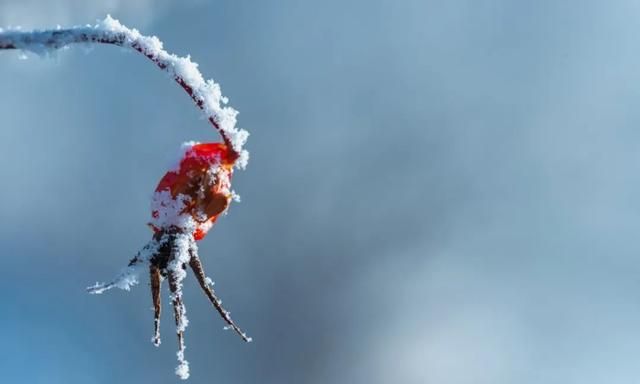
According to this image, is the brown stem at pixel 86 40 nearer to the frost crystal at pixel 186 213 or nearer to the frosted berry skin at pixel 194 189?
the frost crystal at pixel 186 213

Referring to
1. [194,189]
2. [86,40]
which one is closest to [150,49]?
[86,40]

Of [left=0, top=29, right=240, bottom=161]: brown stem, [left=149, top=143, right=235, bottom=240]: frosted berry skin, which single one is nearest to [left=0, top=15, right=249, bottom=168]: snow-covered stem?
[left=0, top=29, right=240, bottom=161]: brown stem

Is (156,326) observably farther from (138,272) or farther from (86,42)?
(86,42)

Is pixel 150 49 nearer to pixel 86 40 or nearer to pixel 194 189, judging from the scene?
pixel 86 40

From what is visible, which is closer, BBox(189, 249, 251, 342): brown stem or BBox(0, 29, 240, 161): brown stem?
BBox(0, 29, 240, 161): brown stem

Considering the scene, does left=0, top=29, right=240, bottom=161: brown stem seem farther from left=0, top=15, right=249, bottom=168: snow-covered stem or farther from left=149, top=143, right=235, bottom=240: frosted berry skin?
left=149, top=143, right=235, bottom=240: frosted berry skin

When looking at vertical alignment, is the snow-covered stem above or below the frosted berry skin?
below
